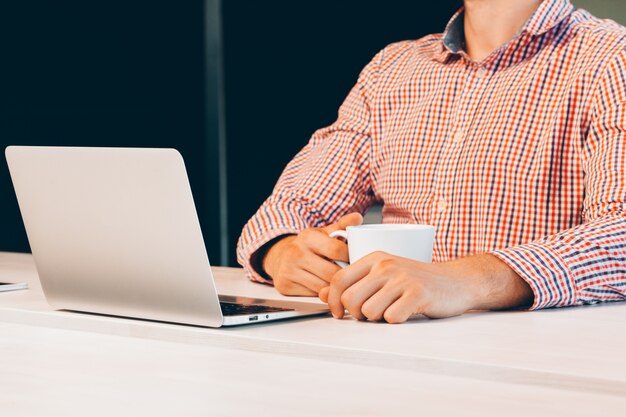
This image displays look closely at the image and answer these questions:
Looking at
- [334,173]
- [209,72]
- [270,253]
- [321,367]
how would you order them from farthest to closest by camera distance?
[209,72] → [334,173] → [270,253] → [321,367]

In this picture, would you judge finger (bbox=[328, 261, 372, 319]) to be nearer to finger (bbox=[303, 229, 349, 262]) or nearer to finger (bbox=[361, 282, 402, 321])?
finger (bbox=[361, 282, 402, 321])

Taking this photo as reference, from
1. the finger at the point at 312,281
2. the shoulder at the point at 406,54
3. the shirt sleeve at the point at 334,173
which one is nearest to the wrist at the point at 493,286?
the finger at the point at 312,281

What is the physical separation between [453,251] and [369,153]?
0.32 meters

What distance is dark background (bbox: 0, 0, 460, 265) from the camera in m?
3.37

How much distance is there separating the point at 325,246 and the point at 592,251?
0.39m

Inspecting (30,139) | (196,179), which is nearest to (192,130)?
(196,179)

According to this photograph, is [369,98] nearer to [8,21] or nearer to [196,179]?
[196,179]

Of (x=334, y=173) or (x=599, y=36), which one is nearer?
(x=599, y=36)

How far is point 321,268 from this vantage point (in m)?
1.39

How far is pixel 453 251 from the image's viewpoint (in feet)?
6.12

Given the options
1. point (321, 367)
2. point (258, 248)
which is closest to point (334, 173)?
point (258, 248)

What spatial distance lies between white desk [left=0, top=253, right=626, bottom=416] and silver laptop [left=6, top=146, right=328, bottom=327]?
0.03 m

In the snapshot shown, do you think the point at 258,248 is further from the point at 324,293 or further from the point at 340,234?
the point at 324,293

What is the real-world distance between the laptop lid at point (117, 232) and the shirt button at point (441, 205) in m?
0.85
